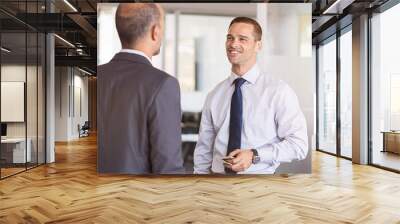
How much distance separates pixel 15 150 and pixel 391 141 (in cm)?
689

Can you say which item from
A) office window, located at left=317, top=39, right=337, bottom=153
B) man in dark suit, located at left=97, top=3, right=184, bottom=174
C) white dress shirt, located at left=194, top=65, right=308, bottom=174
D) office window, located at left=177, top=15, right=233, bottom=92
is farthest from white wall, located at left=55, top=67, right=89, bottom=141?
white dress shirt, located at left=194, top=65, right=308, bottom=174

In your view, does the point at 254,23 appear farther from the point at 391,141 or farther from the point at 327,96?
the point at 327,96

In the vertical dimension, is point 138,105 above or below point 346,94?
below

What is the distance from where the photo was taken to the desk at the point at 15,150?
6975mm

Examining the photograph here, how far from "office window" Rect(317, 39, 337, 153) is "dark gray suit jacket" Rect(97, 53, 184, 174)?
5629 millimetres

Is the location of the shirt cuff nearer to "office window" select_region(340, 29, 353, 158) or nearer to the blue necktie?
the blue necktie

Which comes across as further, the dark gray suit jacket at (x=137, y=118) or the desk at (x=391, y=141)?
the desk at (x=391, y=141)

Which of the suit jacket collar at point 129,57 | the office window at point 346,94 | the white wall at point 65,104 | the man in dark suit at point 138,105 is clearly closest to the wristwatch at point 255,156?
the man in dark suit at point 138,105

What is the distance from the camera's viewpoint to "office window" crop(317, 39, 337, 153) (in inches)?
425

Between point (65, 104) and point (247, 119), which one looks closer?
point (247, 119)

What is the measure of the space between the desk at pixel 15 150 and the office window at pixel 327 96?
7225 mm

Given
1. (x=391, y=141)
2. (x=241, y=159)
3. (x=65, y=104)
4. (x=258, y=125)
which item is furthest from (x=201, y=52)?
(x=65, y=104)

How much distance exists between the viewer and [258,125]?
6496 millimetres

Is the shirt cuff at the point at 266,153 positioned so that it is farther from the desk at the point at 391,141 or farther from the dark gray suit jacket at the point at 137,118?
the desk at the point at 391,141
